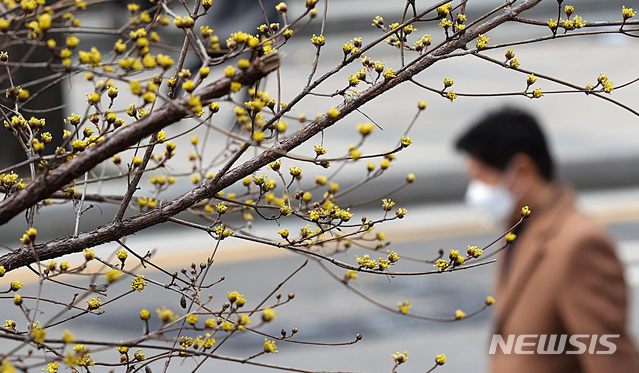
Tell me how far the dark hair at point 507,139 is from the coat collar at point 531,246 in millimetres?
341

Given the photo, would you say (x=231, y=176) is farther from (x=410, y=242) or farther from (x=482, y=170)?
(x=410, y=242)

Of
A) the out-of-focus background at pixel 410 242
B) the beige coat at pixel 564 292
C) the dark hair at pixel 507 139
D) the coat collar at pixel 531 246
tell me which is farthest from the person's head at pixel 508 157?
the out-of-focus background at pixel 410 242

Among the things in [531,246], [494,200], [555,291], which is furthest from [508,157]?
[555,291]

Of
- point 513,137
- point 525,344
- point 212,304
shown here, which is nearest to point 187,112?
point 525,344

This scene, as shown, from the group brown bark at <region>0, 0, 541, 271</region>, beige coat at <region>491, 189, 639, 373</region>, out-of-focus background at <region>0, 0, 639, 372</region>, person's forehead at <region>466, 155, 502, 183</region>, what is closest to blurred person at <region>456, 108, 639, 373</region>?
beige coat at <region>491, 189, 639, 373</region>

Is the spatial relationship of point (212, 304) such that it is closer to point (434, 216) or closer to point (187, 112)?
point (434, 216)

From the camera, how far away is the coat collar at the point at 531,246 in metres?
3.32

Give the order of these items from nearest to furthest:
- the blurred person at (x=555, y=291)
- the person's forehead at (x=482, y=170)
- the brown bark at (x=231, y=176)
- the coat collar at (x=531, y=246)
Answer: the brown bark at (x=231, y=176)
the blurred person at (x=555, y=291)
the coat collar at (x=531, y=246)
the person's forehead at (x=482, y=170)

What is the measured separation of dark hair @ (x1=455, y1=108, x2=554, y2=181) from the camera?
392cm

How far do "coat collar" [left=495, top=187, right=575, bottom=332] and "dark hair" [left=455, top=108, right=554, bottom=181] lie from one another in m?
0.34

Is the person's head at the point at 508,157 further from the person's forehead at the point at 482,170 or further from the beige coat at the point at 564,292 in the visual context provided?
the beige coat at the point at 564,292

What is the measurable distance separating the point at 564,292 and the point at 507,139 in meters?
1.08

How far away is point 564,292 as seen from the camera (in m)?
3.11

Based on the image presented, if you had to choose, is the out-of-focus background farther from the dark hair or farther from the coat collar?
the coat collar
